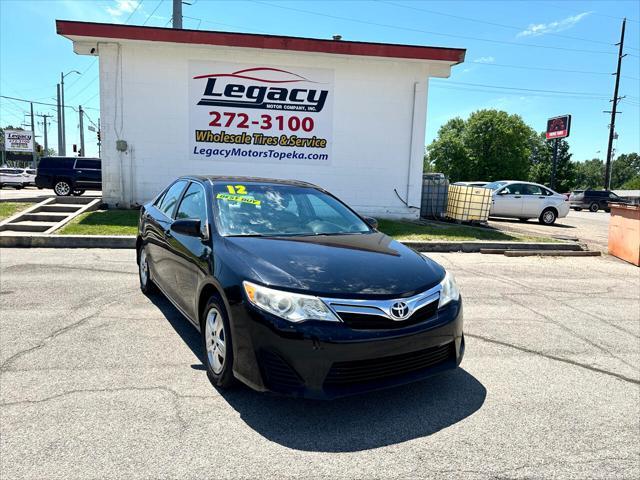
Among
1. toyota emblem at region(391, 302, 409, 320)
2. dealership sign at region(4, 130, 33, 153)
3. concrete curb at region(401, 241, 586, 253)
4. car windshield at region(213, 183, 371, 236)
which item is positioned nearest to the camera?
toyota emblem at region(391, 302, 409, 320)

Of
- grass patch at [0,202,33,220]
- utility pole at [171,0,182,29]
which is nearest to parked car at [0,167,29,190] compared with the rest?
utility pole at [171,0,182,29]

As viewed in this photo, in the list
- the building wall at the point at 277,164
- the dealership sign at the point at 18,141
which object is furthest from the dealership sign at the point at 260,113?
the dealership sign at the point at 18,141

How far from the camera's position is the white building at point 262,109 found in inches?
499

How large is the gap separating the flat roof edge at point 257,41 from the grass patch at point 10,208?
15.6 feet

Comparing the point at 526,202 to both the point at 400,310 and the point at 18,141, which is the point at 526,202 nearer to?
the point at 400,310

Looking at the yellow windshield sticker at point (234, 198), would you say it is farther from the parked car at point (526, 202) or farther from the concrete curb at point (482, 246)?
the parked car at point (526, 202)

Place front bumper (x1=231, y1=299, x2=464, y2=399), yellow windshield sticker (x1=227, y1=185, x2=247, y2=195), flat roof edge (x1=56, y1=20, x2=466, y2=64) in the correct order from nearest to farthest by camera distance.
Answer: front bumper (x1=231, y1=299, x2=464, y2=399)
yellow windshield sticker (x1=227, y1=185, x2=247, y2=195)
flat roof edge (x1=56, y1=20, x2=466, y2=64)

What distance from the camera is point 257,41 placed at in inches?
492

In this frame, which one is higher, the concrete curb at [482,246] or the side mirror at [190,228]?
the side mirror at [190,228]

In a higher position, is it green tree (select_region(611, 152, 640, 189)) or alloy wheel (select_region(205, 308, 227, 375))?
green tree (select_region(611, 152, 640, 189))

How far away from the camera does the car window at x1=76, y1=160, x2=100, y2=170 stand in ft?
57.5

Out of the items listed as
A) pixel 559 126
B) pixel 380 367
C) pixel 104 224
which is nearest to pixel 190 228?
pixel 380 367

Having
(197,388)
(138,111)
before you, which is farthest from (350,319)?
(138,111)

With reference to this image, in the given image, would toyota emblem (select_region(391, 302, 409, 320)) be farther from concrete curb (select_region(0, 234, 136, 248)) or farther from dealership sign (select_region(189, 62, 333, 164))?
dealership sign (select_region(189, 62, 333, 164))
